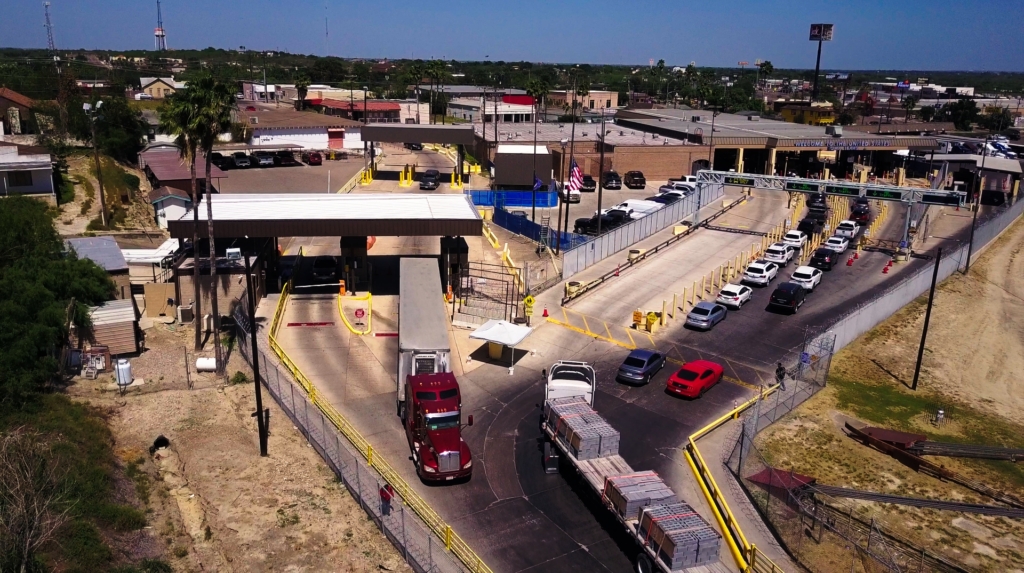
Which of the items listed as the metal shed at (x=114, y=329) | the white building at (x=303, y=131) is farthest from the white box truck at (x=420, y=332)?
the white building at (x=303, y=131)

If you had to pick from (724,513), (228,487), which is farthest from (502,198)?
(724,513)

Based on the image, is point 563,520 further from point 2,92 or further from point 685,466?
point 2,92

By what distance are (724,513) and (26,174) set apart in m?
54.7

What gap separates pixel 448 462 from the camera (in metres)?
25.3

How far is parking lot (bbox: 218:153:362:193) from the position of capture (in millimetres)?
70688

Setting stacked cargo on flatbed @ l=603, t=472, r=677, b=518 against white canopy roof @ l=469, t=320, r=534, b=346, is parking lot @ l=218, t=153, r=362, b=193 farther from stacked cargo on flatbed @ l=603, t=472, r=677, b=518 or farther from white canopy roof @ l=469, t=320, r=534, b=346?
stacked cargo on flatbed @ l=603, t=472, r=677, b=518

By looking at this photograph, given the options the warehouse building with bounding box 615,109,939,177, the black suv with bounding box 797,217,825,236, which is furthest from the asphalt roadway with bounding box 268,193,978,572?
the warehouse building with bounding box 615,109,939,177

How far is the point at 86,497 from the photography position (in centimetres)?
2225

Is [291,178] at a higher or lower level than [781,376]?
higher

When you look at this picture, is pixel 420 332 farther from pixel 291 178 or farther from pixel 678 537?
pixel 291 178

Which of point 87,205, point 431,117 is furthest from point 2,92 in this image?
point 431,117

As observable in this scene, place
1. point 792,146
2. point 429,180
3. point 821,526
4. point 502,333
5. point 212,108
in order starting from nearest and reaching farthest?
point 821,526, point 212,108, point 502,333, point 429,180, point 792,146

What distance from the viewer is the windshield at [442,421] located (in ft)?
84.5

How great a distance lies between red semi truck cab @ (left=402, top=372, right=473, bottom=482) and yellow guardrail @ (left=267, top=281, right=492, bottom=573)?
3.33ft
